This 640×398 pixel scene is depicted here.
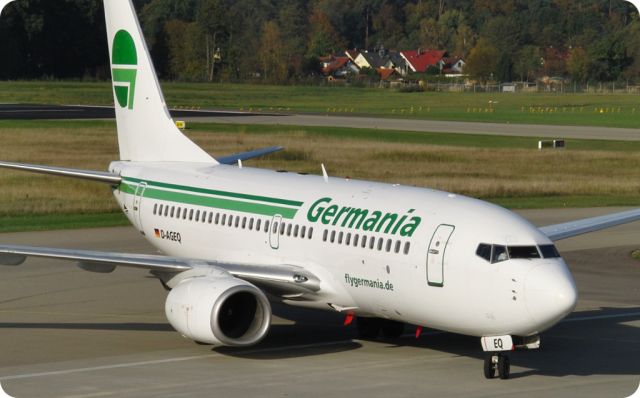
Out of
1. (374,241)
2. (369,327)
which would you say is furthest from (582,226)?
(374,241)

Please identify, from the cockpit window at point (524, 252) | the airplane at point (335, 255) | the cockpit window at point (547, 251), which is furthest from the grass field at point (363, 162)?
the cockpit window at point (547, 251)

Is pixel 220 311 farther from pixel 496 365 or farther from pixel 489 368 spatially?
pixel 496 365

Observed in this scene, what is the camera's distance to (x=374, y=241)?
26.0m

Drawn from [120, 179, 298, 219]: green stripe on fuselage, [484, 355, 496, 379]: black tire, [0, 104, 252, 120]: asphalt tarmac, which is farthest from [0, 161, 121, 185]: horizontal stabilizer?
[0, 104, 252, 120]: asphalt tarmac

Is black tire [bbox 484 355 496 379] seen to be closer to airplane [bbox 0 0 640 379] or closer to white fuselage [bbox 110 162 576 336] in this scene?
airplane [bbox 0 0 640 379]

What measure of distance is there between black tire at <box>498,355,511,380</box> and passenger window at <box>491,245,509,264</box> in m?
1.94

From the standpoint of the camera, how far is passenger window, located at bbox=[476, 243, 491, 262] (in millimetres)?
23955

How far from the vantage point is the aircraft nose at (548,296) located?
22.9 meters

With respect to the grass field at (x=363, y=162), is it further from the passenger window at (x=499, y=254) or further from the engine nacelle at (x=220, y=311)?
the passenger window at (x=499, y=254)

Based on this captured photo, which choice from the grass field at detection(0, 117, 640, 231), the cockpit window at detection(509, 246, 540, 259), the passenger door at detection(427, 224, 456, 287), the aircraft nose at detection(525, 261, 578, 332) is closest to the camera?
the aircraft nose at detection(525, 261, 578, 332)

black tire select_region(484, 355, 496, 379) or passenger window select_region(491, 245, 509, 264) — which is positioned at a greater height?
passenger window select_region(491, 245, 509, 264)

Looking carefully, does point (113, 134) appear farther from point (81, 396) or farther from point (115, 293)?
point (81, 396)

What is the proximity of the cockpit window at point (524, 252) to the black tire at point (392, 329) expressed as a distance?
552 cm

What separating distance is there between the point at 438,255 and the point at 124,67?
1489 cm
